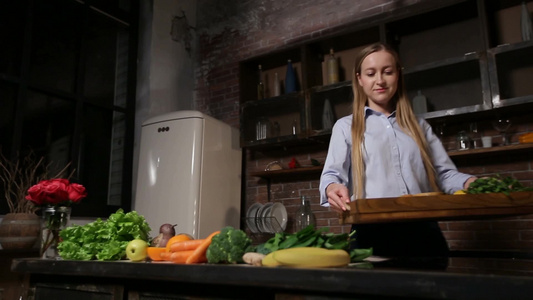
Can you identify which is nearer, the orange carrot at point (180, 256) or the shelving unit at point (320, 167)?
the orange carrot at point (180, 256)

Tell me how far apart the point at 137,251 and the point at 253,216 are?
233 centimetres

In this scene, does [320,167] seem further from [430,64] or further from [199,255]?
[199,255]

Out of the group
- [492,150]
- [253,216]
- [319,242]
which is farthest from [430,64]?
[319,242]

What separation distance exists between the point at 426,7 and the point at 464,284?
2692 mm

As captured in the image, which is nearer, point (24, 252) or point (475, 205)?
point (475, 205)

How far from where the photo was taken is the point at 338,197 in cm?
129

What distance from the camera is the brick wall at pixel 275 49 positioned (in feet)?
8.97

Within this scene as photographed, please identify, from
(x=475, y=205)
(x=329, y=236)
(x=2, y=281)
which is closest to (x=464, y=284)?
(x=329, y=236)

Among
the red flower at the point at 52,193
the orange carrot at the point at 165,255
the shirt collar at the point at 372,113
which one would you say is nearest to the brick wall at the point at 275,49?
the shirt collar at the point at 372,113

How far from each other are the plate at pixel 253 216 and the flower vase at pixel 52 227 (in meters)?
2.00

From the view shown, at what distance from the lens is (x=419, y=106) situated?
290cm

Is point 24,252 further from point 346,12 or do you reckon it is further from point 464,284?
point 346,12

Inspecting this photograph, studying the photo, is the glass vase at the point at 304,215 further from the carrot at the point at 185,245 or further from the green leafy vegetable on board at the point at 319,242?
the green leafy vegetable on board at the point at 319,242

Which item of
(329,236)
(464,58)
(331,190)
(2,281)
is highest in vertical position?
(464,58)
